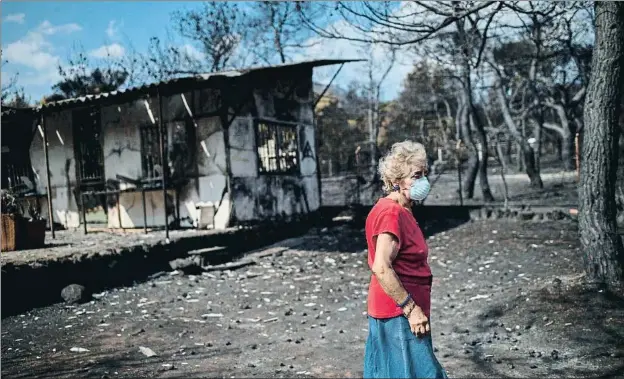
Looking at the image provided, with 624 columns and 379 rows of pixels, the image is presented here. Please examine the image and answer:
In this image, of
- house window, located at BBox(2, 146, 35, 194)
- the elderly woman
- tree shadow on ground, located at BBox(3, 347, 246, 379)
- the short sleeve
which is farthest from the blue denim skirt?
house window, located at BBox(2, 146, 35, 194)

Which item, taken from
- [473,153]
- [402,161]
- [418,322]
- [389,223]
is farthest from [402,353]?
[473,153]

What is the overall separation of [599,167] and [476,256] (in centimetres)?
398

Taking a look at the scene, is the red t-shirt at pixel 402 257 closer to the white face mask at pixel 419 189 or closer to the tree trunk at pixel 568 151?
the white face mask at pixel 419 189

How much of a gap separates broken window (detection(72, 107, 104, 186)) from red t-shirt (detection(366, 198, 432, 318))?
39.7 feet

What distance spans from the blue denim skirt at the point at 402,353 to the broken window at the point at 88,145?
12186mm

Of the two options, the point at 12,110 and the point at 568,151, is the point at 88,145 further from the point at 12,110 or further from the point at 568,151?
the point at 568,151

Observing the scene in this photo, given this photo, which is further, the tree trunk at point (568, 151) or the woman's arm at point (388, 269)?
the tree trunk at point (568, 151)

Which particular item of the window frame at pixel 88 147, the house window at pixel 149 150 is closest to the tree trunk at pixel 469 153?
the house window at pixel 149 150

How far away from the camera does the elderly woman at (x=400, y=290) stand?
8.00 ft

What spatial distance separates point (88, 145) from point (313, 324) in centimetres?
1008

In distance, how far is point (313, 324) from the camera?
237 inches

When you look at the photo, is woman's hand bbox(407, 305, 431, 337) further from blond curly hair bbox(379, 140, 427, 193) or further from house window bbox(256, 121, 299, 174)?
house window bbox(256, 121, 299, 174)

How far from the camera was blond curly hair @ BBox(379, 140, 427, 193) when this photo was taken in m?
2.69

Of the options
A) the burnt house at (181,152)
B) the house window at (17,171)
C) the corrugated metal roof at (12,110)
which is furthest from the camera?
the house window at (17,171)
